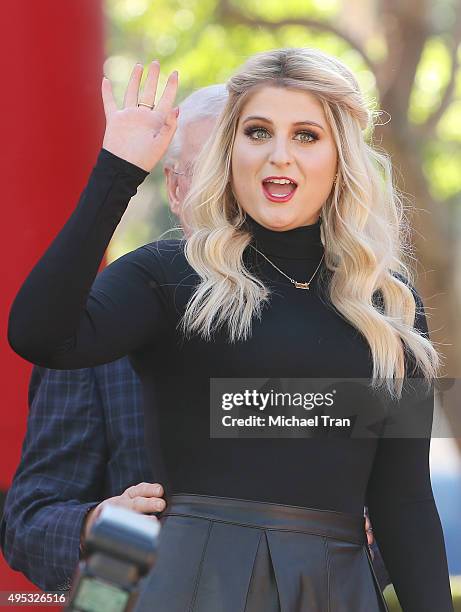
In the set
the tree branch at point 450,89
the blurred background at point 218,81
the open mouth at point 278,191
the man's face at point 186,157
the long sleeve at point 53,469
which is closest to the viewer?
the open mouth at point 278,191

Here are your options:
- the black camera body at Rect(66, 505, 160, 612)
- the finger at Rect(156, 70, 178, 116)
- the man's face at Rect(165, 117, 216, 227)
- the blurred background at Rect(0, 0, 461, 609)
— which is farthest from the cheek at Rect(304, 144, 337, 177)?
the blurred background at Rect(0, 0, 461, 609)

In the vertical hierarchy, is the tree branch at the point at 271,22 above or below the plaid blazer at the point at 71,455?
above

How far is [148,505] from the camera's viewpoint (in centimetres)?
193

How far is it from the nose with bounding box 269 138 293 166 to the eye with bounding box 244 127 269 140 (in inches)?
1.9

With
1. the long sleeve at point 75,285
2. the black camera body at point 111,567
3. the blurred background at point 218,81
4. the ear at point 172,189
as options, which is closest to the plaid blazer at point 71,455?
the ear at point 172,189

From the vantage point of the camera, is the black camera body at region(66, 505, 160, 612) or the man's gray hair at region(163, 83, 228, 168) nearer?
the black camera body at region(66, 505, 160, 612)

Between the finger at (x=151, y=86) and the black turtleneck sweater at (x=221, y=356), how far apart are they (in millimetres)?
142

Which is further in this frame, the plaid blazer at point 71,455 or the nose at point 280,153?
the plaid blazer at point 71,455

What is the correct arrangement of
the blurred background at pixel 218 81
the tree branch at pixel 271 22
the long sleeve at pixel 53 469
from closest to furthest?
the long sleeve at pixel 53 469
the blurred background at pixel 218 81
the tree branch at pixel 271 22

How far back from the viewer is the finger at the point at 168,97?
1797 millimetres

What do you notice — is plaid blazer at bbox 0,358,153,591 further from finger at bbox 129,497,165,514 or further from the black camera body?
the black camera body

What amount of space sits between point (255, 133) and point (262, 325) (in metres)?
0.36

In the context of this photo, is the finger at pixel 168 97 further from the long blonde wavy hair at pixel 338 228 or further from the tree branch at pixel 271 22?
the tree branch at pixel 271 22

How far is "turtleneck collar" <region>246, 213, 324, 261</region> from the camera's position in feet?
6.91
